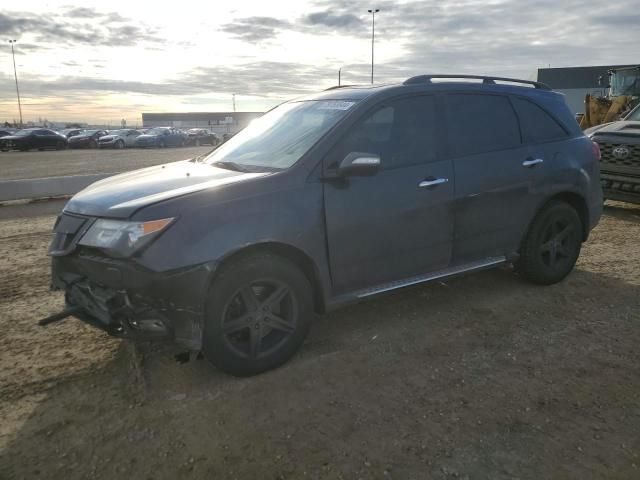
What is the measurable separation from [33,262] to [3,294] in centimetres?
118

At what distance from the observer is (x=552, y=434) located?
2768 mm

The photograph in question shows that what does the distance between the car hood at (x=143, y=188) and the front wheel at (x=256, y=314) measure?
570 mm

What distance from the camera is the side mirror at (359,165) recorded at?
11.2 feet

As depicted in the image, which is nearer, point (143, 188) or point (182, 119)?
point (143, 188)

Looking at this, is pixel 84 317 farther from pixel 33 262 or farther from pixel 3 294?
pixel 33 262

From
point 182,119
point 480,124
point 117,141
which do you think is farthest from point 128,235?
point 182,119

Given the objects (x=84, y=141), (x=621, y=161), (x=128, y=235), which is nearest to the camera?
(x=128, y=235)

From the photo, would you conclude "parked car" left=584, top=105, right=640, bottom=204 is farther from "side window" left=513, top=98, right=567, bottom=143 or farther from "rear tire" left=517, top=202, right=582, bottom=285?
"side window" left=513, top=98, right=567, bottom=143

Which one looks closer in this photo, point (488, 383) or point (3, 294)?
point (488, 383)

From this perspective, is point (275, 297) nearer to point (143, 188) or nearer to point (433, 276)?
point (143, 188)

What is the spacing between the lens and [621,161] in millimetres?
8125

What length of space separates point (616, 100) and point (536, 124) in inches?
515


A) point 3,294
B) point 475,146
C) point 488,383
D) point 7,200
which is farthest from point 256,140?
point 7,200

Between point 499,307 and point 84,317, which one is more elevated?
point 84,317
